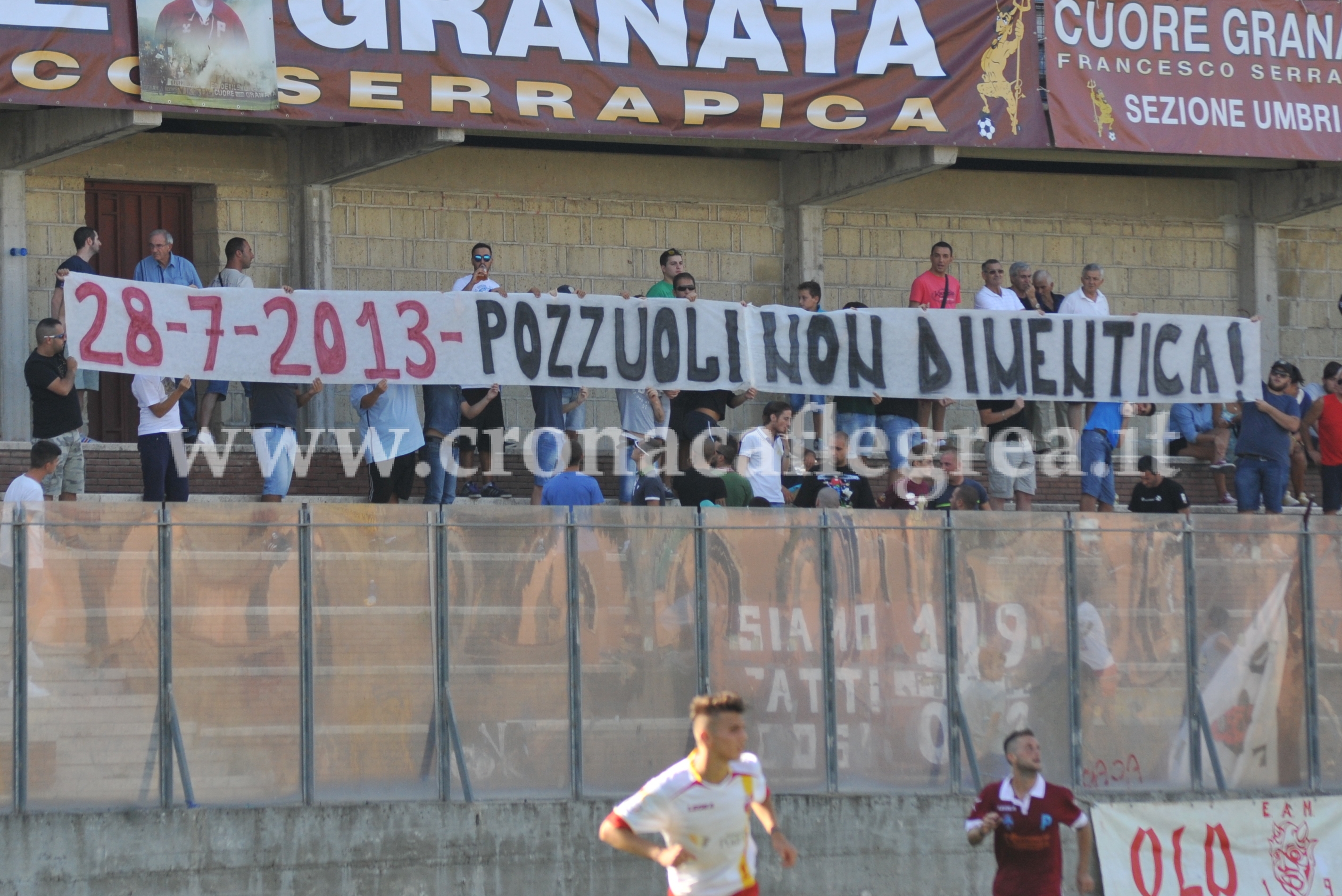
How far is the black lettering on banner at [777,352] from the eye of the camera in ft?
51.5

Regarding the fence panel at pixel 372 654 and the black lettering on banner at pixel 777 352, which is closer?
the fence panel at pixel 372 654

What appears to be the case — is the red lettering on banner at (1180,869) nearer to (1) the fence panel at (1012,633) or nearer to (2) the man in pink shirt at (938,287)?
(1) the fence panel at (1012,633)

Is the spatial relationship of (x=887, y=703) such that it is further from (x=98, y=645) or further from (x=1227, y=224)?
(x=1227, y=224)

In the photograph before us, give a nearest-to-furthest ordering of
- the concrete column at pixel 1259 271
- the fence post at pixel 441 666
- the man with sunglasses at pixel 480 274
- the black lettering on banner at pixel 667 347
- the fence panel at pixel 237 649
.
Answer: the fence panel at pixel 237 649 → the fence post at pixel 441 666 → the black lettering on banner at pixel 667 347 → the man with sunglasses at pixel 480 274 → the concrete column at pixel 1259 271

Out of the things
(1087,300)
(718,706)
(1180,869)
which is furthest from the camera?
(1087,300)

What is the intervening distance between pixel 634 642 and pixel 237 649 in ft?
8.00

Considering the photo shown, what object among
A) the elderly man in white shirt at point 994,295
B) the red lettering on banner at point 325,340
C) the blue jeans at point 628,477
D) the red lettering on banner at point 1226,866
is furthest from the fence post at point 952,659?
the red lettering on banner at point 325,340

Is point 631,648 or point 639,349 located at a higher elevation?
point 639,349

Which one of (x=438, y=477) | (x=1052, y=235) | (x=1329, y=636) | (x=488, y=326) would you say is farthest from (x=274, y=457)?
(x=1052, y=235)

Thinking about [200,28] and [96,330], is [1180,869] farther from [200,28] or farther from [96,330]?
[200,28]

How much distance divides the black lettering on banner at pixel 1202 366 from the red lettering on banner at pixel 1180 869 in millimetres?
4666

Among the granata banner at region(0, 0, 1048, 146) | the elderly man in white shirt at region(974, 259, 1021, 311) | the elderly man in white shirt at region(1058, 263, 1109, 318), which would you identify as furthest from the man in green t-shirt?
the elderly man in white shirt at region(1058, 263, 1109, 318)

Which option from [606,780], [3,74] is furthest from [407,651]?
[3,74]

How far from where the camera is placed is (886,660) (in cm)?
1319
